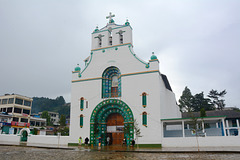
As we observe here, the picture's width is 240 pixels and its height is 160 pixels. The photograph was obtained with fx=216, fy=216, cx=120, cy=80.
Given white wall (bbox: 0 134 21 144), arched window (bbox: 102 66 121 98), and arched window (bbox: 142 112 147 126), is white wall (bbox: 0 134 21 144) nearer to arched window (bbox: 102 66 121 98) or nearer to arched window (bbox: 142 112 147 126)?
arched window (bbox: 102 66 121 98)

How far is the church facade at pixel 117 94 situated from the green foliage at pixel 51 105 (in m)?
74.6

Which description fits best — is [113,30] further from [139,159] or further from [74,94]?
[139,159]

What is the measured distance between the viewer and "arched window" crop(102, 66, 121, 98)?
26703 millimetres

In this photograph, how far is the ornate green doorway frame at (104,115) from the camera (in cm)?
2473

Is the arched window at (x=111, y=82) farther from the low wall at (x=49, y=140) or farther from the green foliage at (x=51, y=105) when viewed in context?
the green foliage at (x=51, y=105)

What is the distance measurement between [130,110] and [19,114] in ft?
108

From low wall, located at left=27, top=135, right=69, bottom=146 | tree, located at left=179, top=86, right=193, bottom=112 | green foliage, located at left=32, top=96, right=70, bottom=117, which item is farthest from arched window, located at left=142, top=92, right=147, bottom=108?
green foliage, located at left=32, top=96, right=70, bottom=117

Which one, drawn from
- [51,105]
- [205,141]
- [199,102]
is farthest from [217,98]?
[51,105]

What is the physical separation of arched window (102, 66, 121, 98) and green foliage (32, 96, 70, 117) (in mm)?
75754

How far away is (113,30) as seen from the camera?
28.3 meters

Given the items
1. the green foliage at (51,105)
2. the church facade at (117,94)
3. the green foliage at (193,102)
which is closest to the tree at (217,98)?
the green foliage at (193,102)

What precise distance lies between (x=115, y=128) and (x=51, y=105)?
88293 mm

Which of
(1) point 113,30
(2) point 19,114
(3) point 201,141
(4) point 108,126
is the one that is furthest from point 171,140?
(2) point 19,114

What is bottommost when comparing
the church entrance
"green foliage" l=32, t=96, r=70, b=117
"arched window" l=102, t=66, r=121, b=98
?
the church entrance
